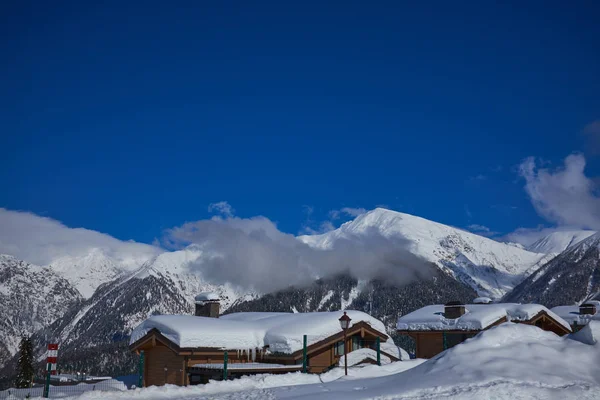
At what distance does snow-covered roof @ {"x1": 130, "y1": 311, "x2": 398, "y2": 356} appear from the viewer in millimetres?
26594

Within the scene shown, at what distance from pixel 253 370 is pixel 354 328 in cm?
727

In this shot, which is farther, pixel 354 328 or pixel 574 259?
pixel 574 259

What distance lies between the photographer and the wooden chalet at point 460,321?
3244cm

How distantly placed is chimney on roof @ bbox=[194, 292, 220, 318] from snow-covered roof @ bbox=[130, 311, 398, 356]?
803 centimetres

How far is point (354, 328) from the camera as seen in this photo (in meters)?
29.5

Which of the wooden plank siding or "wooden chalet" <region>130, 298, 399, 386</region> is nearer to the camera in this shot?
"wooden chalet" <region>130, 298, 399, 386</region>

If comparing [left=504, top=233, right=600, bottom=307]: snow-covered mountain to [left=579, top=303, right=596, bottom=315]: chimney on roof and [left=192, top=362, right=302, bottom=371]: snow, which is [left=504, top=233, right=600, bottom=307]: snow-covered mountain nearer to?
[left=579, top=303, right=596, bottom=315]: chimney on roof

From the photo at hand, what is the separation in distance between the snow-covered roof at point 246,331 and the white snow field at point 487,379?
35.7ft

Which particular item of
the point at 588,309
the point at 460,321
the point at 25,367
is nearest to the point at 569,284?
the point at 588,309

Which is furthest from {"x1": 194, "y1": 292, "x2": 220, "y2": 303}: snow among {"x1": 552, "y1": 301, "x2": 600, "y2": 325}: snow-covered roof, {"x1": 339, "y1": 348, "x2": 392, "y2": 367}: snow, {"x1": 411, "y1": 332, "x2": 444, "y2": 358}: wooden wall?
{"x1": 552, "y1": 301, "x2": 600, "y2": 325}: snow-covered roof

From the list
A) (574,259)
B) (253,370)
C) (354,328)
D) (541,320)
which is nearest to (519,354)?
(253,370)

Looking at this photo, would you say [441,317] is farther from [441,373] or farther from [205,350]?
[441,373]

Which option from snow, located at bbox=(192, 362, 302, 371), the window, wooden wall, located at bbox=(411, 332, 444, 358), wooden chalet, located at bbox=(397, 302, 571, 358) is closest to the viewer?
snow, located at bbox=(192, 362, 302, 371)

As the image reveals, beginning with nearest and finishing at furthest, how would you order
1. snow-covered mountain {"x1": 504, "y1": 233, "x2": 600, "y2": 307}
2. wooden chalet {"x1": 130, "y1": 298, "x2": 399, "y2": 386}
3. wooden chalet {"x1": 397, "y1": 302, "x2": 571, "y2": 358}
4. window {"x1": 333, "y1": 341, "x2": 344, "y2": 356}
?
wooden chalet {"x1": 130, "y1": 298, "x2": 399, "y2": 386} → window {"x1": 333, "y1": 341, "x2": 344, "y2": 356} → wooden chalet {"x1": 397, "y1": 302, "x2": 571, "y2": 358} → snow-covered mountain {"x1": 504, "y1": 233, "x2": 600, "y2": 307}
